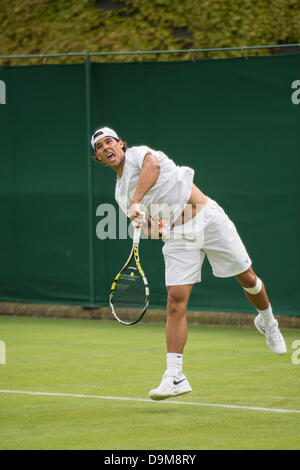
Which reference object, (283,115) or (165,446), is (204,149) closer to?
(283,115)

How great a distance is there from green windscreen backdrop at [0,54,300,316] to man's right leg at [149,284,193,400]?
3383mm

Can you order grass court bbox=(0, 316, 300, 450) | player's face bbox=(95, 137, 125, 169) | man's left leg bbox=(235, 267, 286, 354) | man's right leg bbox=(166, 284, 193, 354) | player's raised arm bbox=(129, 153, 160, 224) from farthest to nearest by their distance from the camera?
man's left leg bbox=(235, 267, 286, 354)
player's face bbox=(95, 137, 125, 169)
man's right leg bbox=(166, 284, 193, 354)
player's raised arm bbox=(129, 153, 160, 224)
grass court bbox=(0, 316, 300, 450)

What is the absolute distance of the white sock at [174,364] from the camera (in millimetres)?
6289

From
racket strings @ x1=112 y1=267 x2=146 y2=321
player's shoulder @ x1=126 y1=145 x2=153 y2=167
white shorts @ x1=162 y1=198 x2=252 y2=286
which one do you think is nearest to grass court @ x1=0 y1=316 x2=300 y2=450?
racket strings @ x1=112 y1=267 x2=146 y2=321

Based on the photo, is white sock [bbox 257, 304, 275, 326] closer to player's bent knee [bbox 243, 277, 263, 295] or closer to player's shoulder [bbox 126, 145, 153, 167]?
player's bent knee [bbox 243, 277, 263, 295]

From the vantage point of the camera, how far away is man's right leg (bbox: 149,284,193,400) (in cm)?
625

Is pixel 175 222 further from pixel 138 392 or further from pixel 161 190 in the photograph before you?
pixel 138 392

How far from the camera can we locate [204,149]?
33.2 feet

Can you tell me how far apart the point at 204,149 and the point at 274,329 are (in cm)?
325

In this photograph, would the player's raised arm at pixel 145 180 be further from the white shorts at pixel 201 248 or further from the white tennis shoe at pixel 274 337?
the white tennis shoe at pixel 274 337

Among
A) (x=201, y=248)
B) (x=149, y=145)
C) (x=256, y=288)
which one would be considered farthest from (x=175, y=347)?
(x=149, y=145)

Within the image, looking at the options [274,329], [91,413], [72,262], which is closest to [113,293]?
[91,413]

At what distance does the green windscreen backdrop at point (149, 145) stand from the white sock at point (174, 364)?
3.51m

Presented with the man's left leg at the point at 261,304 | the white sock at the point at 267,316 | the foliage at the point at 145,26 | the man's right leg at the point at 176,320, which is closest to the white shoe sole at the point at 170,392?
the man's right leg at the point at 176,320
